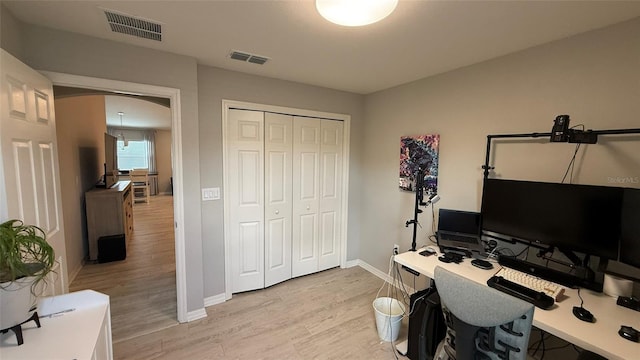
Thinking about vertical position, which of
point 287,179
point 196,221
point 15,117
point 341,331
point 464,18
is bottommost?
point 341,331

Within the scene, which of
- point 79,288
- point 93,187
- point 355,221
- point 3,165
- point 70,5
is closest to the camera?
point 3,165

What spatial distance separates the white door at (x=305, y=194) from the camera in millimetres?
3178

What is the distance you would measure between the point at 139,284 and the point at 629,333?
4.14 m

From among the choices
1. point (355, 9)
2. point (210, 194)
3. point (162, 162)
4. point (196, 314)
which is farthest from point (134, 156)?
point (355, 9)

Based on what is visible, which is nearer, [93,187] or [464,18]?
[464,18]

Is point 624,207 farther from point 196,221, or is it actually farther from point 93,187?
point 93,187

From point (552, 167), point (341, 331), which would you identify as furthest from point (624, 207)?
point (341, 331)

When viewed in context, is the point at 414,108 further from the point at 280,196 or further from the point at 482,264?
the point at 280,196

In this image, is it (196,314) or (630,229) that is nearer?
(630,229)

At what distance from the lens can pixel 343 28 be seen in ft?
5.70

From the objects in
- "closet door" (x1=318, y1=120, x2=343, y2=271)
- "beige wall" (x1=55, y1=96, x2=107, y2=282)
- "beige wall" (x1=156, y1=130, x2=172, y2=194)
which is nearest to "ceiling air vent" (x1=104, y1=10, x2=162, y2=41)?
"closet door" (x1=318, y1=120, x2=343, y2=271)

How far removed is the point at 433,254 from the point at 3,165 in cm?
275

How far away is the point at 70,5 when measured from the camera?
154 centimetres

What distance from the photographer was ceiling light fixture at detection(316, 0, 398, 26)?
110 centimetres
